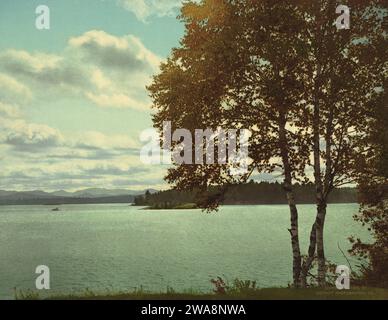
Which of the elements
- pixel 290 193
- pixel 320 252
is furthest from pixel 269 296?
pixel 290 193

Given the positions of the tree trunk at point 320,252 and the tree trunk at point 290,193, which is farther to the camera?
the tree trunk at point 290,193

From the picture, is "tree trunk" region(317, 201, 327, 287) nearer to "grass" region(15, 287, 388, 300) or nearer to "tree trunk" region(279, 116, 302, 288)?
"tree trunk" region(279, 116, 302, 288)

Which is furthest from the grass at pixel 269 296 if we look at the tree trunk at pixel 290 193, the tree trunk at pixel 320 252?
the tree trunk at pixel 290 193

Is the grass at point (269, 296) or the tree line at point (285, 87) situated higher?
the tree line at point (285, 87)

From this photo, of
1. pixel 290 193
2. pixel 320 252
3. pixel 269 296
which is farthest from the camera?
pixel 290 193

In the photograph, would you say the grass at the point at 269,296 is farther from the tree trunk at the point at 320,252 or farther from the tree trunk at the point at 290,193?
the tree trunk at the point at 290,193

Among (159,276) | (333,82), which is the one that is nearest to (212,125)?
(333,82)

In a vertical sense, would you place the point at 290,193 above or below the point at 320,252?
above

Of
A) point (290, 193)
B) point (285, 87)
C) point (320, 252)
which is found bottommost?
point (320, 252)

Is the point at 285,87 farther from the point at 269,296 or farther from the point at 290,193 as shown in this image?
the point at 269,296

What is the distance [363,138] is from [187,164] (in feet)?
27.3

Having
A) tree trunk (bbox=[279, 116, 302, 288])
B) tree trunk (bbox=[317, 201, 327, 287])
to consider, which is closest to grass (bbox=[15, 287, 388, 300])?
tree trunk (bbox=[317, 201, 327, 287])

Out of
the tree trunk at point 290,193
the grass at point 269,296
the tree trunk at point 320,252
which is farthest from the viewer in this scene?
the tree trunk at point 290,193
